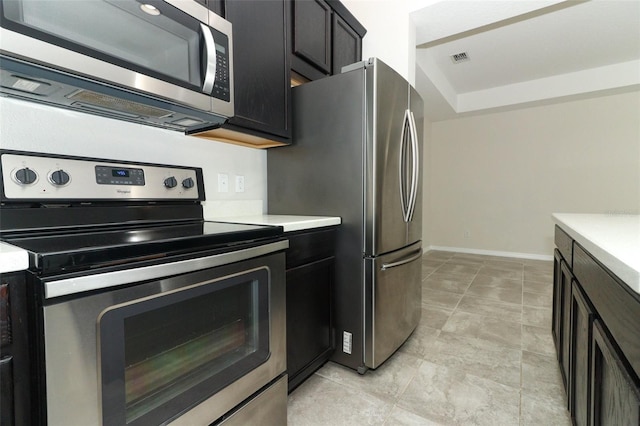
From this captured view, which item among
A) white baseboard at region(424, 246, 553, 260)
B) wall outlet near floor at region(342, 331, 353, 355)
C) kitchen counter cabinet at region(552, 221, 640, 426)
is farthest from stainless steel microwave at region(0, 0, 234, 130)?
white baseboard at region(424, 246, 553, 260)

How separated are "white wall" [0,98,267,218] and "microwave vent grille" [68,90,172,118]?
14 centimetres

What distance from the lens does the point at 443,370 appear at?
176 centimetres

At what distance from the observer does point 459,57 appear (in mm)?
3680

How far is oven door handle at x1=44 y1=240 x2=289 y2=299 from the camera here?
64 cm

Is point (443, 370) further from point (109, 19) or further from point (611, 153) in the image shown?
point (611, 153)

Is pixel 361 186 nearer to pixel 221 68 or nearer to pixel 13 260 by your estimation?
pixel 221 68

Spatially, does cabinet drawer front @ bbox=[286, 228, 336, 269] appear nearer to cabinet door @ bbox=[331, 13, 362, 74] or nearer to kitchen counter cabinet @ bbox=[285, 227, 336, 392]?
kitchen counter cabinet @ bbox=[285, 227, 336, 392]

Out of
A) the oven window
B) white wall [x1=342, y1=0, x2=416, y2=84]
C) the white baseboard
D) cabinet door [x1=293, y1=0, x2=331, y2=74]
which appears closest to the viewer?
the oven window

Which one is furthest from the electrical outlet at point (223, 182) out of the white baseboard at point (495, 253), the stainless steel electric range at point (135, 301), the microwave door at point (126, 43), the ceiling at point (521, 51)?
the white baseboard at point (495, 253)

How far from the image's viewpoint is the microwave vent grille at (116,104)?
1.05 meters

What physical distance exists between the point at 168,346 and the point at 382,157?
130 centimetres

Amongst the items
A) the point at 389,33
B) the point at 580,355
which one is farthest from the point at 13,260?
the point at 389,33

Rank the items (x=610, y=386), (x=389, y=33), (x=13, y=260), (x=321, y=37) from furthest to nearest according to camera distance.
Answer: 1. (x=389, y=33)
2. (x=321, y=37)
3. (x=610, y=386)
4. (x=13, y=260)

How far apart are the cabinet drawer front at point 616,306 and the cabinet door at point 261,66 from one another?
146 cm
